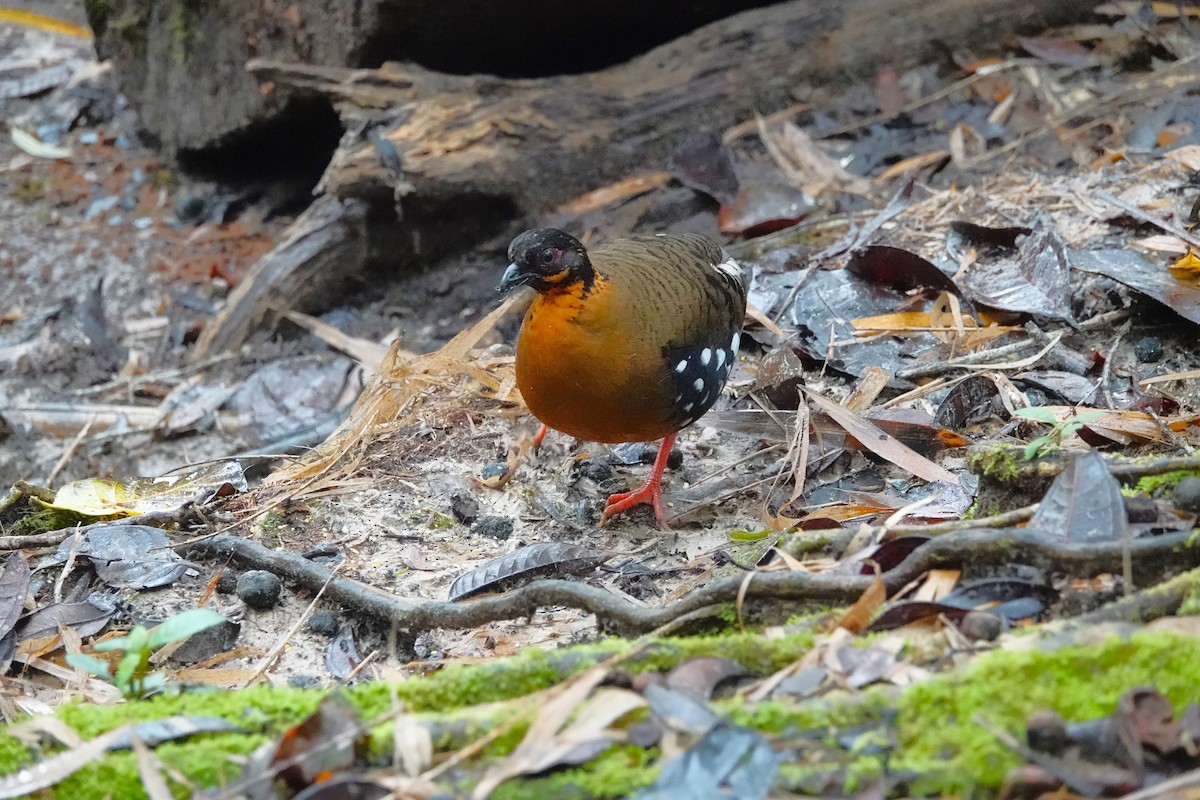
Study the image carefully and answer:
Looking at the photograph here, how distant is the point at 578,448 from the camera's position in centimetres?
446

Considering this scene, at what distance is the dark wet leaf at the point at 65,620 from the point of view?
3.04m

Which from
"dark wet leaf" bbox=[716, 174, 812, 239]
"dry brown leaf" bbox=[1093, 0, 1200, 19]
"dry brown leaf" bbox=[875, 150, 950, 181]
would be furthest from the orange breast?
"dry brown leaf" bbox=[1093, 0, 1200, 19]

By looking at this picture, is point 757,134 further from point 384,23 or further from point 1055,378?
point 1055,378

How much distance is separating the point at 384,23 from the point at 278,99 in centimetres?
100

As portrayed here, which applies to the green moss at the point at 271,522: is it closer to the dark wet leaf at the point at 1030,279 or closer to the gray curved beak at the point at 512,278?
the gray curved beak at the point at 512,278

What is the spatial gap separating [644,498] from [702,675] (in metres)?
1.93

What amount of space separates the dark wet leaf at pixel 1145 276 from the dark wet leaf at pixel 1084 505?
5.82 feet

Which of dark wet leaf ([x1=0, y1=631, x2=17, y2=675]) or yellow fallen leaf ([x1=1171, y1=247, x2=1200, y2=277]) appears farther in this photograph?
yellow fallen leaf ([x1=1171, y1=247, x2=1200, y2=277])

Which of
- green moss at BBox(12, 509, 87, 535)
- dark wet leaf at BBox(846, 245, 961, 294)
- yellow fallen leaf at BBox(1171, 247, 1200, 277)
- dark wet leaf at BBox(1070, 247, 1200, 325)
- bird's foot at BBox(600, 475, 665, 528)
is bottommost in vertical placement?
bird's foot at BBox(600, 475, 665, 528)

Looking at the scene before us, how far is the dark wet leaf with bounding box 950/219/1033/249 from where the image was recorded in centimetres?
476

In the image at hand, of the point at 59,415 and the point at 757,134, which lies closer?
the point at 59,415

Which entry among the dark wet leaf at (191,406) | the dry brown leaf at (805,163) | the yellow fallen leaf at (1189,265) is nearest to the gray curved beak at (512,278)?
the yellow fallen leaf at (1189,265)

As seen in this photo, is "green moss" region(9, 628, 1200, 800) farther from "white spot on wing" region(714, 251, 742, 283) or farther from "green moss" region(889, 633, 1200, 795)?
"white spot on wing" region(714, 251, 742, 283)

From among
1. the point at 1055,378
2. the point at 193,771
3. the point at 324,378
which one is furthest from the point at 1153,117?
the point at 193,771
